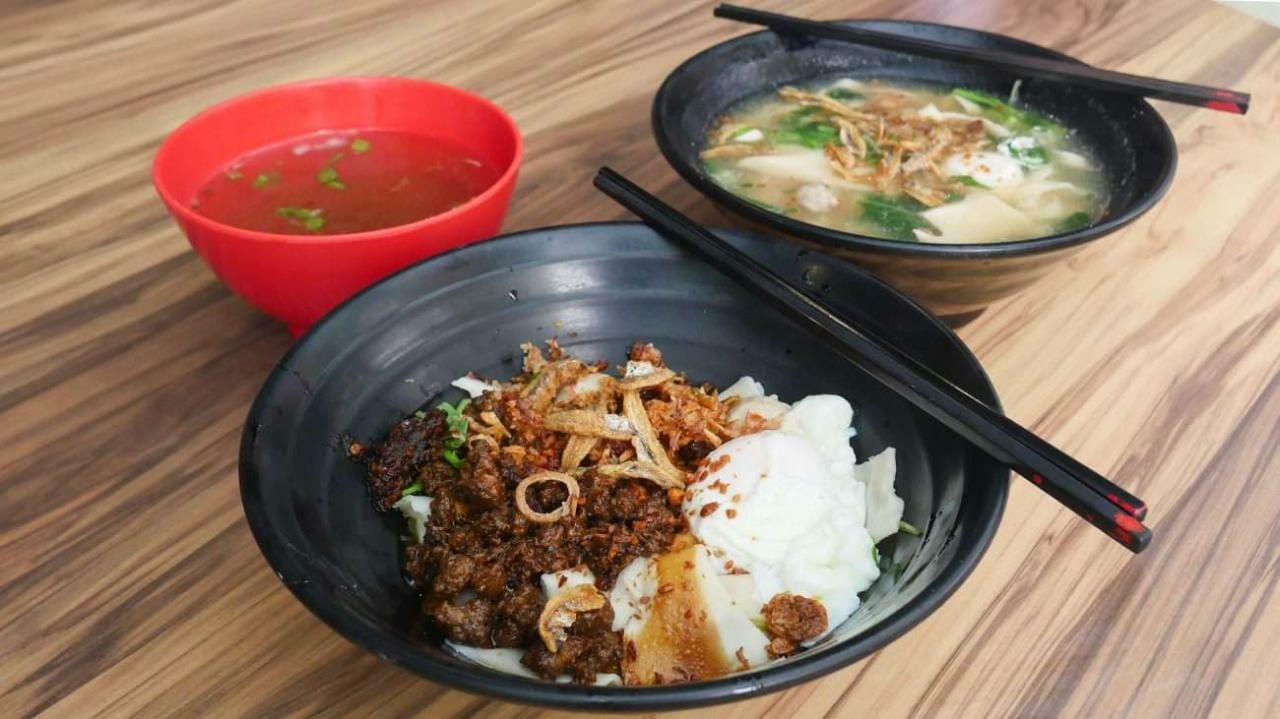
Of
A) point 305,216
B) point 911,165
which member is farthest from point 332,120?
point 911,165

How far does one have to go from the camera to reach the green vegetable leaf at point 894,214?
1955 millimetres

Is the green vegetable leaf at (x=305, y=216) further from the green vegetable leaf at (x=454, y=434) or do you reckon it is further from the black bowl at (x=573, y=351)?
the green vegetable leaf at (x=454, y=434)

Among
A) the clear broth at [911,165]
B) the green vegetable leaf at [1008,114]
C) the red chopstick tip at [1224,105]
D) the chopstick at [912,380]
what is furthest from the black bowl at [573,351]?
the green vegetable leaf at [1008,114]

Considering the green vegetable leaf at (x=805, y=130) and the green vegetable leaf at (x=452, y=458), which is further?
the green vegetable leaf at (x=805, y=130)

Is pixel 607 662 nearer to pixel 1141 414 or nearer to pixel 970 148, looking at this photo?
pixel 1141 414

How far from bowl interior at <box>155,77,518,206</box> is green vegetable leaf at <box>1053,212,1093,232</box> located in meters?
1.15

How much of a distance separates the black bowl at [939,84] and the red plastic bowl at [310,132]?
1.17ft

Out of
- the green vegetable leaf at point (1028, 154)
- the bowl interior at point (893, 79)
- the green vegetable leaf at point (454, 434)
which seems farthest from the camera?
the green vegetable leaf at point (1028, 154)

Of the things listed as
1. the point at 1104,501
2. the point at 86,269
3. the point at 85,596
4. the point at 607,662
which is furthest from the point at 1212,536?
the point at 86,269

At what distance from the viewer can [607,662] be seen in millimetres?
1110

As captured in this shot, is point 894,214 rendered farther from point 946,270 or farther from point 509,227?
point 509,227

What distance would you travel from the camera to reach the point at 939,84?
2.46 m

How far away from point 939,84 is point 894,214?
651 millimetres

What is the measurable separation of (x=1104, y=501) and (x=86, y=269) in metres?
1.86
